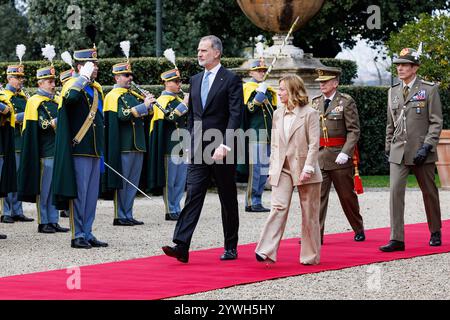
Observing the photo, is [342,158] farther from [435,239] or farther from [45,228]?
[45,228]

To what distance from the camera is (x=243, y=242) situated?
1248cm

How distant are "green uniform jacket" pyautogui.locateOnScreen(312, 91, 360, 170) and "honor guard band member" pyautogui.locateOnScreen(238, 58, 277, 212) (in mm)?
4086

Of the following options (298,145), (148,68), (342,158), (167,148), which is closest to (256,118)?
(167,148)

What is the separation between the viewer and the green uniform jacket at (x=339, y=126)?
12.1 metres

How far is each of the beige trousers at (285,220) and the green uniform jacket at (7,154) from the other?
4248mm

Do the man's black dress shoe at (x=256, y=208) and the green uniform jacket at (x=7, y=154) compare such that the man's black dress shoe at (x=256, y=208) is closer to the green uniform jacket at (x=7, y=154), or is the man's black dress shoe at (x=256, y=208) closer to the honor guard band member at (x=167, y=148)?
the honor guard band member at (x=167, y=148)

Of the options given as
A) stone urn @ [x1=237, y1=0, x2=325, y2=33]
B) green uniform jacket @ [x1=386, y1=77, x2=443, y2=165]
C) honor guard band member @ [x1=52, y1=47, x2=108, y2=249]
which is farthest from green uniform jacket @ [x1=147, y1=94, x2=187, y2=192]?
stone urn @ [x1=237, y1=0, x2=325, y2=33]

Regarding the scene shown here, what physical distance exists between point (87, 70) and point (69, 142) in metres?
0.74

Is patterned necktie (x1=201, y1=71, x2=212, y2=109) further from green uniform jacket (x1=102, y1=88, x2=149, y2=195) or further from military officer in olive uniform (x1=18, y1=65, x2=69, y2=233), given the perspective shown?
green uniform jacket (x1=102, y1=88, x2=149, y2=195)

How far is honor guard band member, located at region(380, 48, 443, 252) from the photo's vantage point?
11.7m

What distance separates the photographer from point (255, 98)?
1620 centimetres
